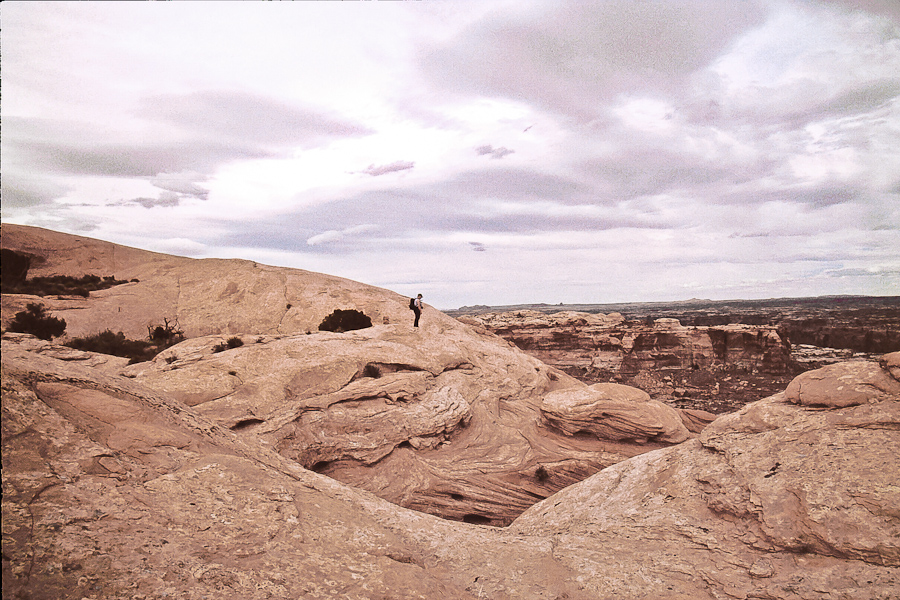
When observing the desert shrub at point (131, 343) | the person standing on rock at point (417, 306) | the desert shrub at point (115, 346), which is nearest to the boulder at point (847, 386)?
the person standing on rock at point (417, 306)

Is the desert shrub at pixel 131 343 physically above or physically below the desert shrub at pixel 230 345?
below

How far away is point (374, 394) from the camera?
16.1 meters

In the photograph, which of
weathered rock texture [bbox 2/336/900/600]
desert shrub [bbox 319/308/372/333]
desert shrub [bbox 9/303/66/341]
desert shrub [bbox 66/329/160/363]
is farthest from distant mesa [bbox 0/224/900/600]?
desert shrub [bbox 319/308/372/333]

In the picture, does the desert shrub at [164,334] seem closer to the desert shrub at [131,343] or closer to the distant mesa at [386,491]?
the desert shrub at [131,343]

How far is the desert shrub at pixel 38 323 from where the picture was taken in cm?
1714

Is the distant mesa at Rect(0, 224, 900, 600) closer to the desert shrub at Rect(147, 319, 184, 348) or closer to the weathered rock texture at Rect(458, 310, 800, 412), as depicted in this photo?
the desert shrub at Rect(147, 319, 184, 348)

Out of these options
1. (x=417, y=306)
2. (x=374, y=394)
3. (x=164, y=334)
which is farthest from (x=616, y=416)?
(x=164, y=334)

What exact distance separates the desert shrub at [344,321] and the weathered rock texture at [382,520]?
1435cm

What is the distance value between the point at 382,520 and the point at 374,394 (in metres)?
8.61

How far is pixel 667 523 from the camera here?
8.52 m

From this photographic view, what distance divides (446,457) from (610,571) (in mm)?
9544

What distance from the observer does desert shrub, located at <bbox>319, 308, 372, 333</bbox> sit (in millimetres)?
23156

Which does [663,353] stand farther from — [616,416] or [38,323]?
[38,323]

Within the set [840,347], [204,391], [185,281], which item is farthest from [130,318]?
[840,347]
